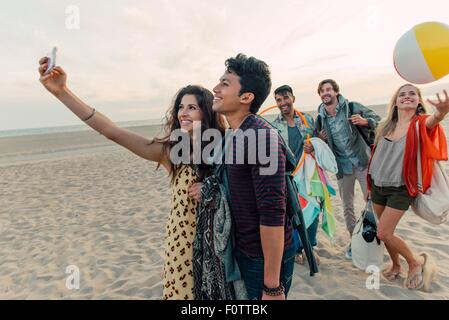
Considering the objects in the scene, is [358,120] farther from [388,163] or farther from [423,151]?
[423,151]

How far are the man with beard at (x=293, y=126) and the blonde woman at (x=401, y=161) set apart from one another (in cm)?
87

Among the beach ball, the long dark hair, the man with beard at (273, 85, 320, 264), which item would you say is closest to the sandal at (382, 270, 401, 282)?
the man with beard at (273, 85, 320, 264)

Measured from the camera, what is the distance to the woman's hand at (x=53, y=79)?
5.46ft

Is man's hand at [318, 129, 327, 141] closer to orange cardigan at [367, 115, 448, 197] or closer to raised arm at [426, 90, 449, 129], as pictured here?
orange cardigan at [367, 115, 448, 197]

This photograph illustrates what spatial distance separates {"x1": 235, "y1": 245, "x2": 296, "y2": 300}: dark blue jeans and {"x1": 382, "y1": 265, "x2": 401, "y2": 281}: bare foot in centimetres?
238

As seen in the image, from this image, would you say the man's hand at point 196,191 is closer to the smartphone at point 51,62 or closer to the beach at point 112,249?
the smartphone at point 51,62

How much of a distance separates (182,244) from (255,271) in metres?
0.53

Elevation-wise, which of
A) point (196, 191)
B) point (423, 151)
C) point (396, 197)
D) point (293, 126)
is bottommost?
point (396, 197)

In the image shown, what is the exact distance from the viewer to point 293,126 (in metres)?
3.90

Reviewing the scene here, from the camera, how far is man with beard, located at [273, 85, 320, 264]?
381 cm

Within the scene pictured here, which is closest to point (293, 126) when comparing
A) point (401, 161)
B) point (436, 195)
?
point (401, 161)

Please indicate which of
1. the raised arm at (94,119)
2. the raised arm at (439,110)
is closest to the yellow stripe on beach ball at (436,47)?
the raised arm at (439,110)
